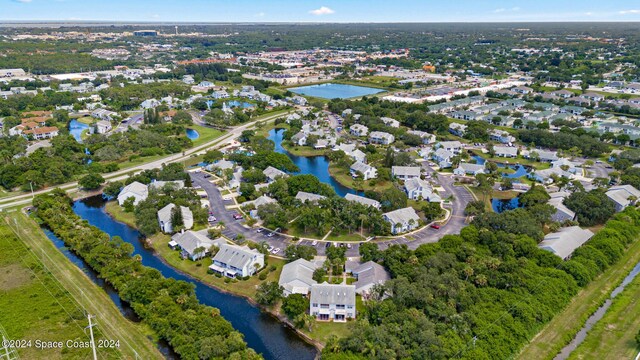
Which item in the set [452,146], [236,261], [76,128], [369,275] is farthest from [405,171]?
[76,128]

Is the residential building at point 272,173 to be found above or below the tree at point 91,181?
above

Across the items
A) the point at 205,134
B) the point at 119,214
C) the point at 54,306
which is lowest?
the point at 54,306

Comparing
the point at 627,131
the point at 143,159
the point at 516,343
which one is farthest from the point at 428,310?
the point at 627,131

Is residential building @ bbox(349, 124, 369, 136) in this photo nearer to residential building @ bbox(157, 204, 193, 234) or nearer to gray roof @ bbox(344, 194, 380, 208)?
gray roof @ bbox(344, 194, 380, 208)

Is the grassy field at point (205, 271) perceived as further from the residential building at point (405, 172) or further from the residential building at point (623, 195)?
the residential building at point (623, 195)

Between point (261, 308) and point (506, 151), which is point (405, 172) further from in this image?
point (261, 308)

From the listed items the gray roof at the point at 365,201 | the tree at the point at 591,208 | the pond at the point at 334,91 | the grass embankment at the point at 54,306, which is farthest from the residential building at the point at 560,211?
the pond at the point at 334,91

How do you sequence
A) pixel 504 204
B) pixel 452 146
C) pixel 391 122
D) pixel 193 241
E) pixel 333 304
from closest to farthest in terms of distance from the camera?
pixel 333 304, pixel 193 241, pixel 504 204, pixel 452 146, pixel 391 122
